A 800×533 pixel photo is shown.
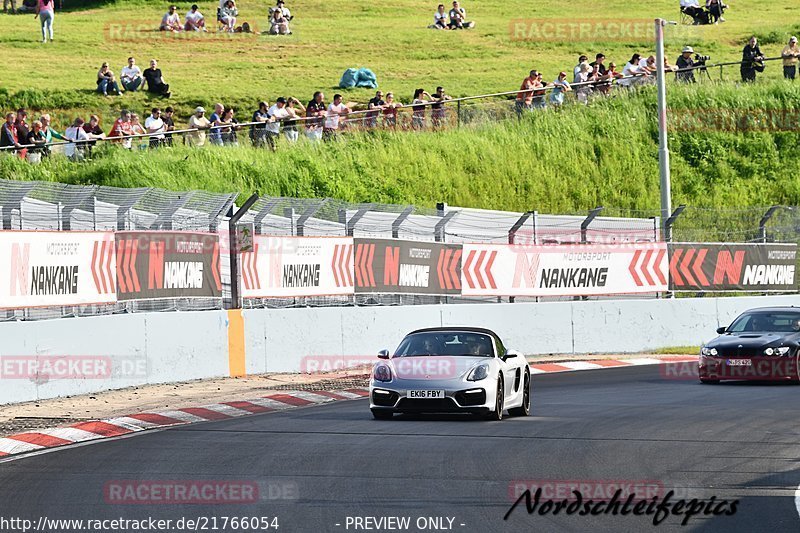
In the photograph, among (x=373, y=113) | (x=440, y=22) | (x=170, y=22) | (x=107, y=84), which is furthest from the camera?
(x=440, y=22)

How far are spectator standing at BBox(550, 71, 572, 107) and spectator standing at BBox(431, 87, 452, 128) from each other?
4.10 meters

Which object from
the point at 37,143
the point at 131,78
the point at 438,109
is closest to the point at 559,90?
the point at 438,109

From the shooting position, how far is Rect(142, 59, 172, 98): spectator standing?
4523 centimetres

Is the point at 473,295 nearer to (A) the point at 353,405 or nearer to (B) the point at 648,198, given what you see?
(A) the point at 353,405

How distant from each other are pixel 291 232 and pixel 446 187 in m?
16.7

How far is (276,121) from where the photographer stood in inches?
1355

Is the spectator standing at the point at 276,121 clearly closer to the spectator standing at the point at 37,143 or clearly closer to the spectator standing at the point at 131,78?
the spectator standing at the point at 37,143

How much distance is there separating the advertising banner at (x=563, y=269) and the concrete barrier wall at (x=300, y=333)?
405 mm

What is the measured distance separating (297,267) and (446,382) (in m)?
7.86

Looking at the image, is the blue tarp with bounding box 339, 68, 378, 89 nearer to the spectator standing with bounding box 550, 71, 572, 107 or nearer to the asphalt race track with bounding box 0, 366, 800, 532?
the spectator standing with bounding box 550, 71, 572, 107

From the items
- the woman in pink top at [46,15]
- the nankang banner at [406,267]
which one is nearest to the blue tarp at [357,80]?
the woman in pink top at [46,15]

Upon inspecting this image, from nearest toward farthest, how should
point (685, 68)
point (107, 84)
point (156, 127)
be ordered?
point (156, 127) < point (107, 84) < point (685, 68)

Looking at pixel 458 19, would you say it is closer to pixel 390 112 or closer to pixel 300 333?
pixel 390 112

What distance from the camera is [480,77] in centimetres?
5656
